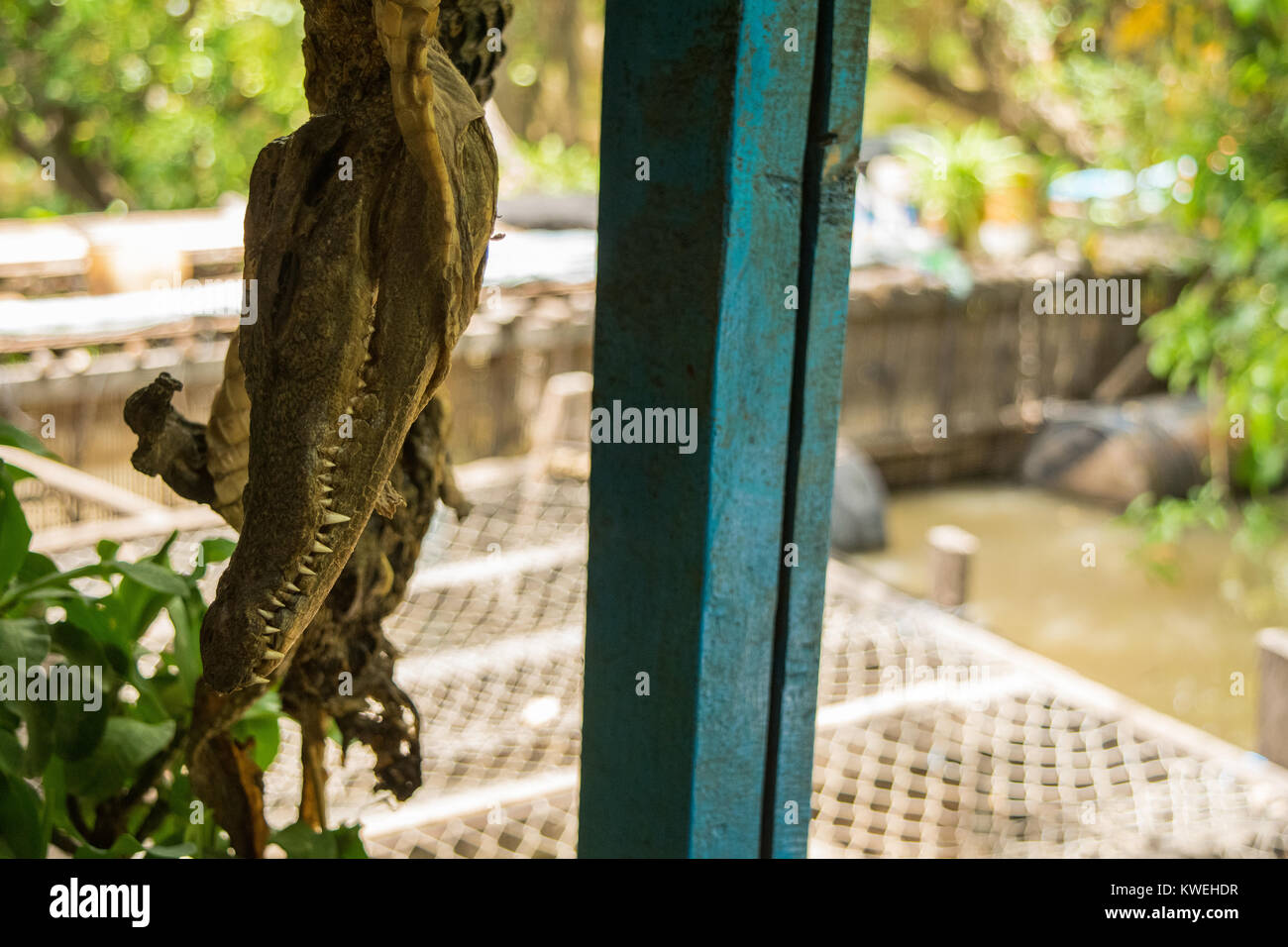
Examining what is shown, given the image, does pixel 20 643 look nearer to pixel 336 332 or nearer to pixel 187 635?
pixel 187 635

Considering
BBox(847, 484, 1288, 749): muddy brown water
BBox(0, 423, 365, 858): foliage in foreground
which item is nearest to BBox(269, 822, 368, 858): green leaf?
BBox(0, 423, 365, 858): foliage in foreground

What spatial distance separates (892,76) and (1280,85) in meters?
7.42

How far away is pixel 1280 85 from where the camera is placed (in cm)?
464

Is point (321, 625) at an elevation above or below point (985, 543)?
above

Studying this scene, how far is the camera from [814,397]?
968 millimetres

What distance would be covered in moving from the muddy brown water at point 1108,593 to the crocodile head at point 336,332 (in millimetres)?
5413

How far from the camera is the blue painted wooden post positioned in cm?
89

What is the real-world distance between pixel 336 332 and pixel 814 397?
16.7 inches

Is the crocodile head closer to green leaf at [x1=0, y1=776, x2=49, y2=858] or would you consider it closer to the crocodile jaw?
the crocodile jaw

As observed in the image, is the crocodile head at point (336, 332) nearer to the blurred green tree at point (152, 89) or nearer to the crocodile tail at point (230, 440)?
the crocodile tail at point (230, 440)

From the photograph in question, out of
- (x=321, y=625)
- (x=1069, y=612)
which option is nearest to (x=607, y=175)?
(x=321, y=625)

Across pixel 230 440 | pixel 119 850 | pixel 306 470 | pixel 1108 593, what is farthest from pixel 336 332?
pixel 1108 593

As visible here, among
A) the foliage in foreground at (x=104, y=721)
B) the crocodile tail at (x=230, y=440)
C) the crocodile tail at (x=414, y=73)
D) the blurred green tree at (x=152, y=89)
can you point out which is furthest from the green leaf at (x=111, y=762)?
the blurred green tree at (x=152, y=89)
